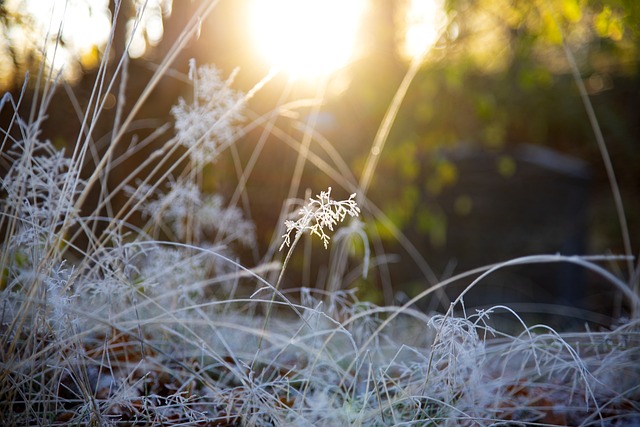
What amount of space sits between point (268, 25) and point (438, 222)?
7.71 feet

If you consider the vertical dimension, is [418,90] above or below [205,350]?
above

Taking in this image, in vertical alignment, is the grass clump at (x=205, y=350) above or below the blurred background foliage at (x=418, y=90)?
below

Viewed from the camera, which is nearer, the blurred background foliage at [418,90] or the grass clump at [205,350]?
the grass clump at [205,350]

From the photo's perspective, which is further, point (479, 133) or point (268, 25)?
point (479, 133)

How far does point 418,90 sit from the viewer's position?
3393mm

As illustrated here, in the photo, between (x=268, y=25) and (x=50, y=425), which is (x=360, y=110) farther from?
(x=50, y=425)

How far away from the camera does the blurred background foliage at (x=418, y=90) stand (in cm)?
224

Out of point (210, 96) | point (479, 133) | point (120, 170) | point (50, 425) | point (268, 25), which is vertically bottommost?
point (50, 425)

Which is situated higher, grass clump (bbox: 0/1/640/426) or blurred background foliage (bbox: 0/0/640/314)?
blurred background foliage (bbox: 0/0/640/314)

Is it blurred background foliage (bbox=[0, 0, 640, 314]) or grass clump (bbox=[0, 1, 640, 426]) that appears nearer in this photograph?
grass clump (bbox=[0, 1, 640, 426])

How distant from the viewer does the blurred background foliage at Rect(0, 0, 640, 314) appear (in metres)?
2.24

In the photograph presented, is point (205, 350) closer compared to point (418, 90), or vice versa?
point (205, 350)

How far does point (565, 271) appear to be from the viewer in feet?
14.0

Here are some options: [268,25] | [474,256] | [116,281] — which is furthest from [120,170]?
[474,256]
